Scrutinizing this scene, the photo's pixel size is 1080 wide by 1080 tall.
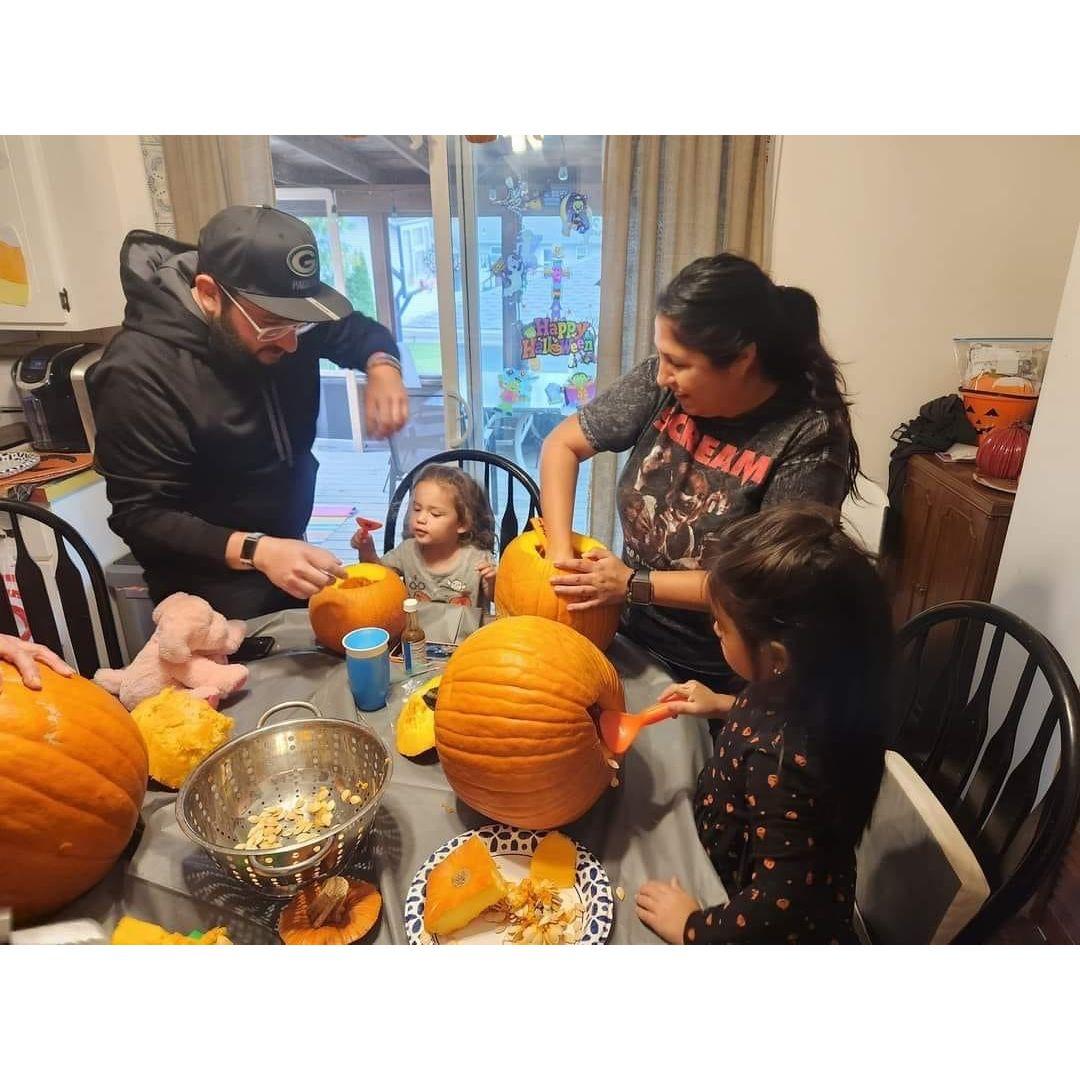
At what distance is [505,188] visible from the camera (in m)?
0.91

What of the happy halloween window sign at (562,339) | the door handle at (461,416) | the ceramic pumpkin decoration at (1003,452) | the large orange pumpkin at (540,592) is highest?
the happy halloween window sign at (562,339)

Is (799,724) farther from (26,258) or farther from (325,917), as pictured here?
(26,258)

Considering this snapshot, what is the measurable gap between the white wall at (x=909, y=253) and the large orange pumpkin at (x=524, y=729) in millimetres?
669

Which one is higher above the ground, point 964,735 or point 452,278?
point 452,278

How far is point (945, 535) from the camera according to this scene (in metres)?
1.35

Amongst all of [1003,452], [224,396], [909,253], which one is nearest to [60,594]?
[224,396]

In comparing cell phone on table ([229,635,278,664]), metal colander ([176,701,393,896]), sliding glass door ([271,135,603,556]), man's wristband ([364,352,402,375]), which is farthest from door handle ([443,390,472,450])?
metal colander ([176,701,393,896])

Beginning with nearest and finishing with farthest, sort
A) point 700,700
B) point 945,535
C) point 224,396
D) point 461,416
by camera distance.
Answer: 1. point 700,700
2. point 224,396
3. point 461,416
4. point 945,535

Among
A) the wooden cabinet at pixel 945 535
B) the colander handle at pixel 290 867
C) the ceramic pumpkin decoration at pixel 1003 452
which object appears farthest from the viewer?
the wooden cabinet at pixel 945 535

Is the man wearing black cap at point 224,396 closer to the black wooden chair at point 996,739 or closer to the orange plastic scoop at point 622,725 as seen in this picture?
the orange plastic scoop at point 622,725

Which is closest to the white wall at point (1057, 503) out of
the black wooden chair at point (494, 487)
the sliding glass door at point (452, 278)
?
the sliding glass door at point (452, 278)

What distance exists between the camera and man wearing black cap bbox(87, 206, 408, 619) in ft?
2.60

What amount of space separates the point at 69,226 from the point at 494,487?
797 mm

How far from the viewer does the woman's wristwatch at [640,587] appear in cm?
81
